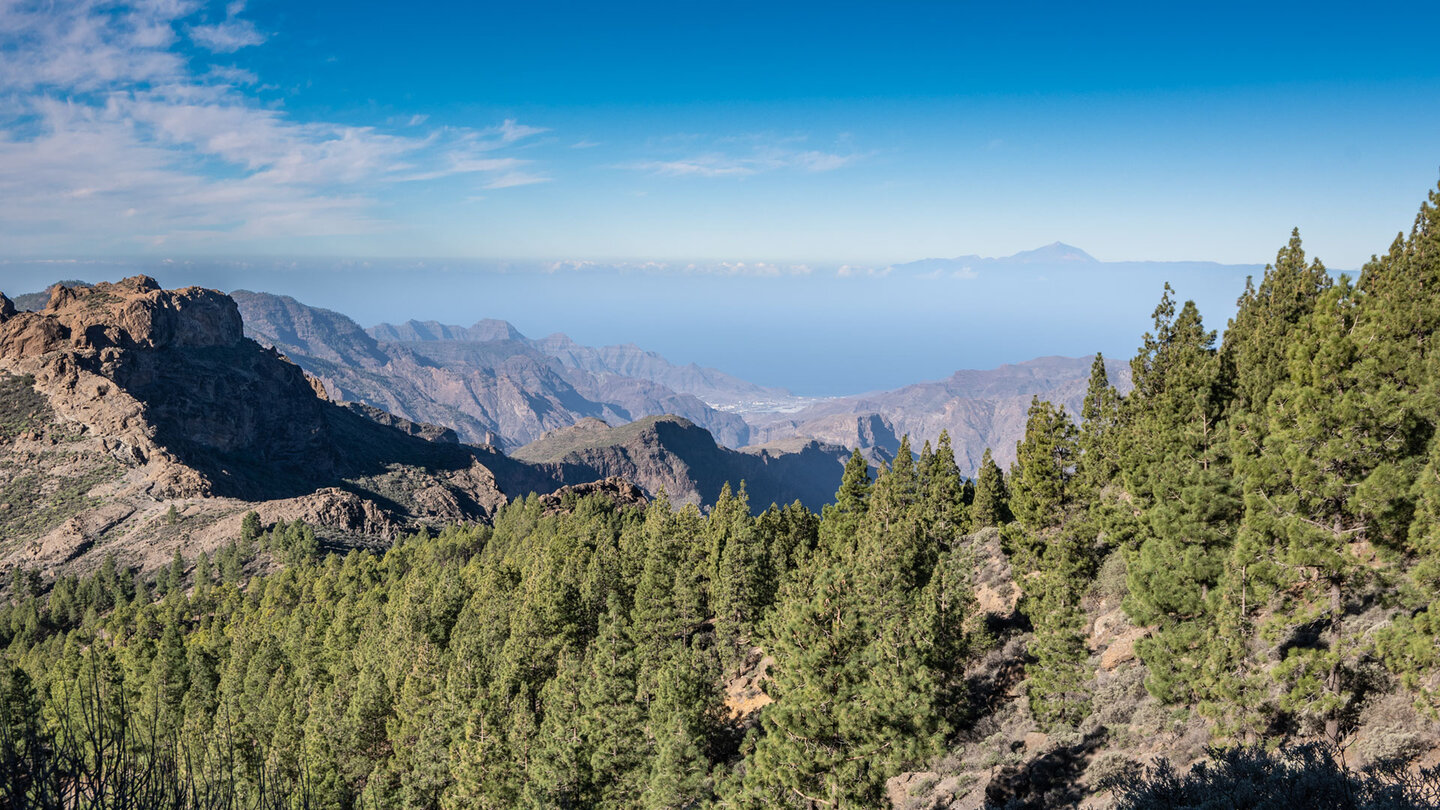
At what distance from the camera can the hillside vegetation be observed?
1802 centimetres

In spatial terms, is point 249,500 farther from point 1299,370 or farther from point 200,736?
point 1299,370

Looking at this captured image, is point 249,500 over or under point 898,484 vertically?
under

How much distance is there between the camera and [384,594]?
67.4 metres

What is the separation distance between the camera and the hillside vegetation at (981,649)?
18016 millimetres

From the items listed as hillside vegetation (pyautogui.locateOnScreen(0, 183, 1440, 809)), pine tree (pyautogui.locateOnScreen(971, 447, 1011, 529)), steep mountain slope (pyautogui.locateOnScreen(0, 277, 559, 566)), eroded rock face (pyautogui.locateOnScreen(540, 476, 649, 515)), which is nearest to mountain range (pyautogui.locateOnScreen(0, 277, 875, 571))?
steep mountain slope (pyautogui.locateOnScreen(0, 277, 559, 566))

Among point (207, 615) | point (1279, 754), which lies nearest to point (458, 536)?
point (207, 615)

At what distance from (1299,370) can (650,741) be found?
2791cm

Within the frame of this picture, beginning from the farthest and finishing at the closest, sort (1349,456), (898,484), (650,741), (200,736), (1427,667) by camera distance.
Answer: (898,484), (200,736), (650,741), (1349,456), (1427,667)

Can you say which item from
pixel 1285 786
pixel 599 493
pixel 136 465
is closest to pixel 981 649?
pixel 1285 786

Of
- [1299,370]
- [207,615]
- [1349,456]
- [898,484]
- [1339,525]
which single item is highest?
[1299,370]

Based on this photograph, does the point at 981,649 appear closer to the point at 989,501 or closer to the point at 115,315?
the point at 989,501

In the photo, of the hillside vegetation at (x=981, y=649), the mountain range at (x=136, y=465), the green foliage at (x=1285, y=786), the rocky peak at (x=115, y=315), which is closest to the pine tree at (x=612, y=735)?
the hillside vegetation at (x=981, y=649)

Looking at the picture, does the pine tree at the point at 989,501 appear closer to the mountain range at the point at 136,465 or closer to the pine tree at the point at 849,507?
the pine tree at the point at 849,507

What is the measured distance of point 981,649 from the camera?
112 ft
